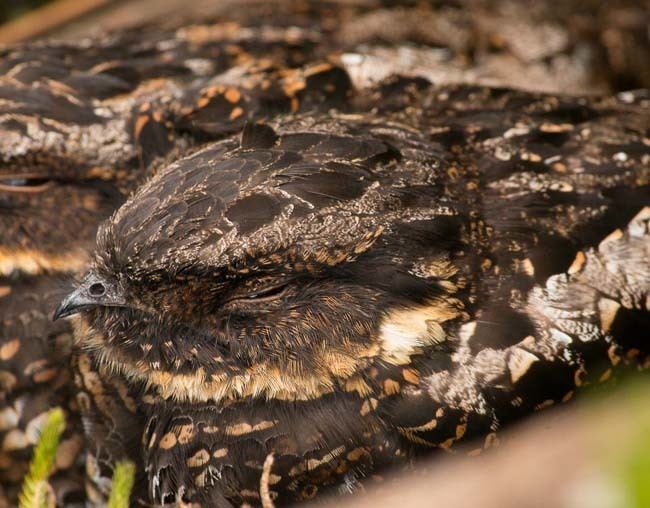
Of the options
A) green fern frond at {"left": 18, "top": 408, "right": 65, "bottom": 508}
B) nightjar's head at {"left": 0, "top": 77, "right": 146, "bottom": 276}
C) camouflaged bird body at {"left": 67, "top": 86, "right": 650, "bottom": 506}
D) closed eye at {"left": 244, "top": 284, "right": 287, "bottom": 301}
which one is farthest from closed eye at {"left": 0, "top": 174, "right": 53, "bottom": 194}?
closed eye at {"left": 244, "top": 284, "right": 287, "bottom": 301}

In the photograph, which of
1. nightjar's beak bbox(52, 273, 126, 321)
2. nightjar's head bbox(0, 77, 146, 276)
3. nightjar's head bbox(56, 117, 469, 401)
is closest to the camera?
nightjar's head bbox(56, 117, 469, 401)

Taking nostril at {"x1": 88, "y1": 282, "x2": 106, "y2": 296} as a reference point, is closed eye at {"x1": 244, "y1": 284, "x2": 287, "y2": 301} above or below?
below

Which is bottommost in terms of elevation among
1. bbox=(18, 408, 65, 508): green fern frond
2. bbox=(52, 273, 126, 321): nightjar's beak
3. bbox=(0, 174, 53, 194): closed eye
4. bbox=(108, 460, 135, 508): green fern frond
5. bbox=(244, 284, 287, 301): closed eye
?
bbox=(108, 460, 135, 508): green fern frond

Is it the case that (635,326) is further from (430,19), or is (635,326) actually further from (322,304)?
(430,19)

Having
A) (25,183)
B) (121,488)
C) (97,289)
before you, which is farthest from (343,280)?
(25,183)

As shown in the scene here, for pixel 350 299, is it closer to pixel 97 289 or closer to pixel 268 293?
pixel 268 293

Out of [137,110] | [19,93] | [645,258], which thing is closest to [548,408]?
[645,258]

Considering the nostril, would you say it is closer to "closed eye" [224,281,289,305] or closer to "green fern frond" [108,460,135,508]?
"closed eye" [224,281,289,305]
